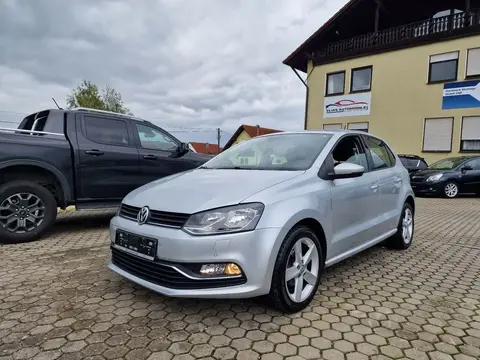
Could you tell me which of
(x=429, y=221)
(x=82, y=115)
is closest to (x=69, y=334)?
(x=82, y=115)

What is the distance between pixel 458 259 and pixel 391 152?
5.22 ft

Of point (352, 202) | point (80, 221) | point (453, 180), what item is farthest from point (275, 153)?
point (453, 180)

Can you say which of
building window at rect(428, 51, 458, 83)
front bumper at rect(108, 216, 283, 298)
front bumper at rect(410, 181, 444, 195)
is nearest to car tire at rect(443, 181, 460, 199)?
front bumper at rect(410, 181, 444, 195)

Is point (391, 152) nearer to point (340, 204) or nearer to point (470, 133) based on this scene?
point (340, 204)

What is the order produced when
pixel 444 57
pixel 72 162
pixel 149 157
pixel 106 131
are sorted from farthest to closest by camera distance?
1. pixel 444 57
2. pixel 149 157
3. pixel 106 131
4. pixel 72 162

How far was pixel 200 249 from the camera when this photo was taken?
235cm

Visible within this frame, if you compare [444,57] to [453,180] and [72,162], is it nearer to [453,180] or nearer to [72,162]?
[453,180]

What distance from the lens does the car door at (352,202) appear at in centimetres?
316

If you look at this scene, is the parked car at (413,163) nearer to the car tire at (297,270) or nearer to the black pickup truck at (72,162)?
the black pickup truck at (72,162)

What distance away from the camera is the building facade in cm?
1551

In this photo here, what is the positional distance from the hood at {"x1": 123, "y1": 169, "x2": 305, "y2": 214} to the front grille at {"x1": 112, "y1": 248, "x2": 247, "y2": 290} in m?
0.42

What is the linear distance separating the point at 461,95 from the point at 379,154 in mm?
14260

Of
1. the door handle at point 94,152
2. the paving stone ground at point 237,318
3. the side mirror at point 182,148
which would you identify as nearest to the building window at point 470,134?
the paving stone ground at point 237,318

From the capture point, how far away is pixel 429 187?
460 inches
